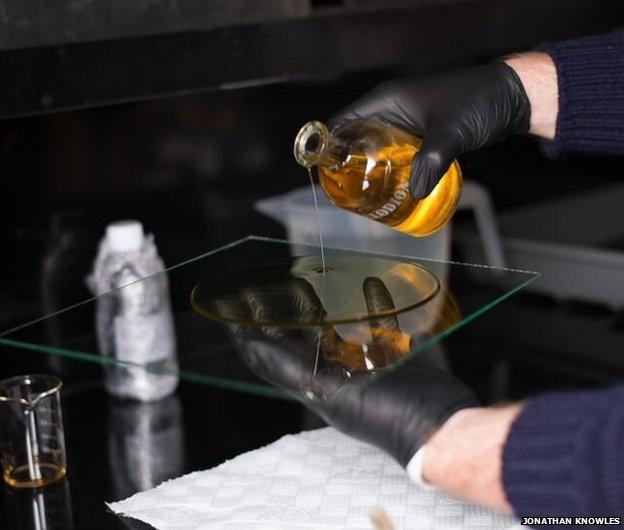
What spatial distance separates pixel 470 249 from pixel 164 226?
2.89 ft

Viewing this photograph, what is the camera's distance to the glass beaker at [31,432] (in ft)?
4.39

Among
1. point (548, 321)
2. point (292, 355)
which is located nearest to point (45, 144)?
point (292, 355)

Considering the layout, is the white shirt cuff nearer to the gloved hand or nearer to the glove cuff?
the gloved hand

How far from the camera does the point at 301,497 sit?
1.28m

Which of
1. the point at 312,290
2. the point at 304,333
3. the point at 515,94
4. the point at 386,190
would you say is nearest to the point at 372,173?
the point at 386,190

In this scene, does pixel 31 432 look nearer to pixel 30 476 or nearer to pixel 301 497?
pixel 30 476

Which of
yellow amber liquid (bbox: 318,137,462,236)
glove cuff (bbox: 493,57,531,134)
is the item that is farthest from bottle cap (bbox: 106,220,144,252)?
glove cuff (bbox: 493,57,531,134)

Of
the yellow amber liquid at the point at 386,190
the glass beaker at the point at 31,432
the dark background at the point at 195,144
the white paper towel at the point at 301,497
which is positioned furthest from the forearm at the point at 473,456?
the glass beaker at the point at 31,432

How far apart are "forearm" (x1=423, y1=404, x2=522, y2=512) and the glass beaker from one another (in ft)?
1.67

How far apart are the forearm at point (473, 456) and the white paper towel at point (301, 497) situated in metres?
0.14

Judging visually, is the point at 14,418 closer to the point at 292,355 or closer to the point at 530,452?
the point at 292,355

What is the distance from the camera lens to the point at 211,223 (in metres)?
2.12

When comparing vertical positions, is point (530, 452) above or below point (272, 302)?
below

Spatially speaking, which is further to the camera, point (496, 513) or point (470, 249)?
point (470, 249)
